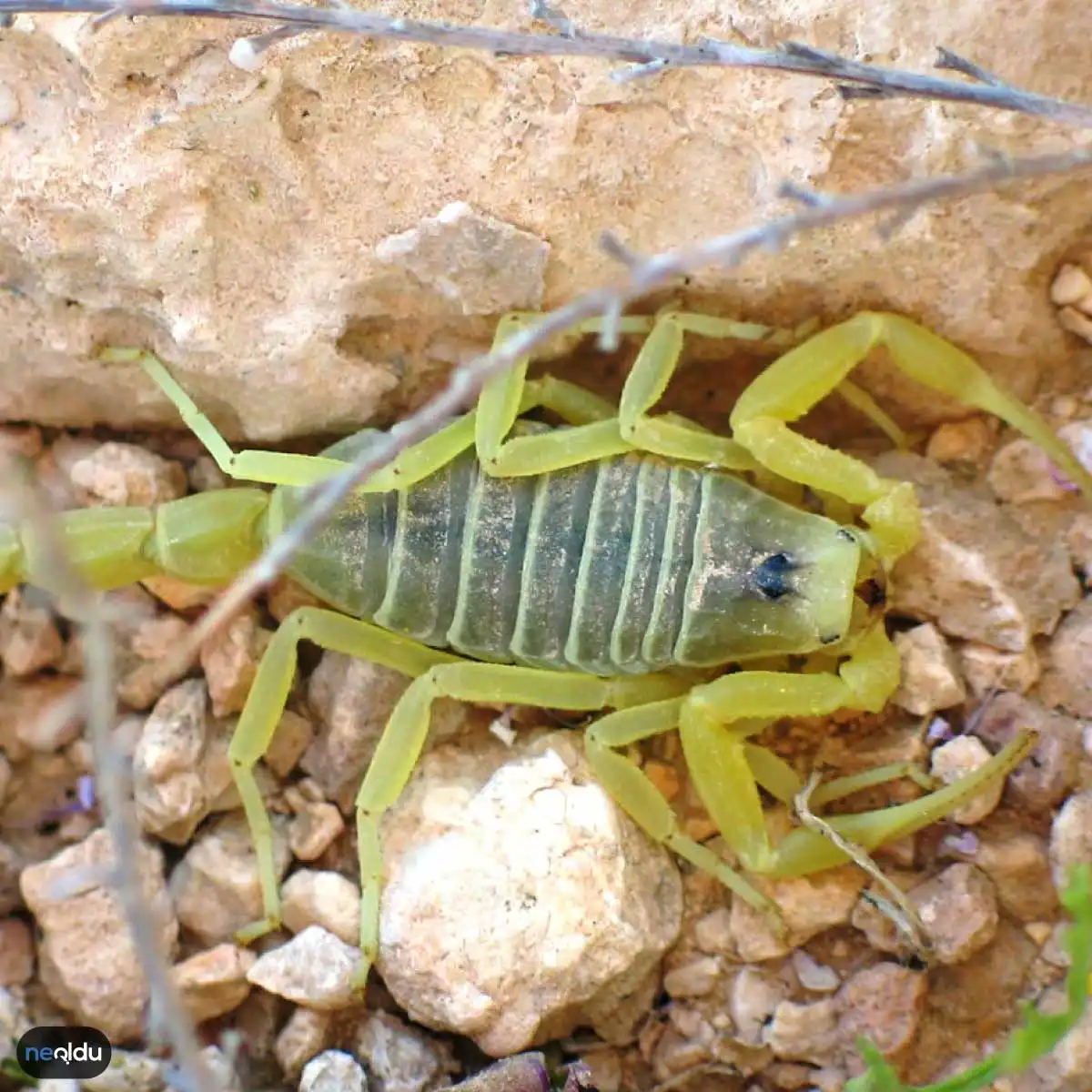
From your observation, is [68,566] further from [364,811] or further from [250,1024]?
[250,1024]

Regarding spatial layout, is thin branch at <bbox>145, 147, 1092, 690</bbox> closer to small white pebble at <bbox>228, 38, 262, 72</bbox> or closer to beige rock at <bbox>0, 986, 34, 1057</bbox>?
small white pebble at <bbox>228, 38, 262, 72</bbox>

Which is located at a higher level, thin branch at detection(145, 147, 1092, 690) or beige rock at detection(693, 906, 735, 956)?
thin branch at detection(145, 147, 1092, 690)

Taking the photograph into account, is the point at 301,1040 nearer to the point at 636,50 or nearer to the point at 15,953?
the point at 15,953

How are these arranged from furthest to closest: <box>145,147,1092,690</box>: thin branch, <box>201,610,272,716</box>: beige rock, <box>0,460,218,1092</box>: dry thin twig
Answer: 1. <box>201,610,272,716</box>: beige rock
2. <box>145,147,1092,690</box>: thin branch
3. <box>0,460,218,1092</box>: dry thin twig

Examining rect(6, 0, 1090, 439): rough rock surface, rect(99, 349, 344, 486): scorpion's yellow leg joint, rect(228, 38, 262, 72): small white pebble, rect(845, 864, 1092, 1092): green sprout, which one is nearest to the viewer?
rect(845, 864, 1092, 1092): green sprout

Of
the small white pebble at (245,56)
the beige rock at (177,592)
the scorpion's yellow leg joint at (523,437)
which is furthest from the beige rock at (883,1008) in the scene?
the small white pebble at (245,56)

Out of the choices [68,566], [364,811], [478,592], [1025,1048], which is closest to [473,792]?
[364,811]

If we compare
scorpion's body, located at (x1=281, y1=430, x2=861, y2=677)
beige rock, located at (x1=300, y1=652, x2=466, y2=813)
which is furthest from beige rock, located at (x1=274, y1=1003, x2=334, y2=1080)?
scorpion's body, located at (x1=281, y1=430, x2=861, y2=677)
